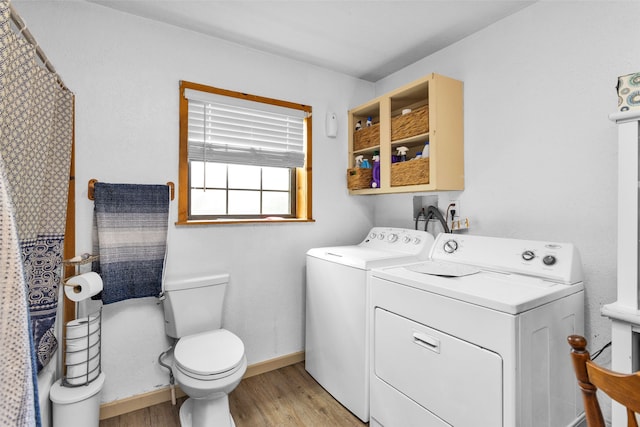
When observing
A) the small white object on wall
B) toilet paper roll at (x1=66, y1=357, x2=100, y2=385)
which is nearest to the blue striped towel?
toilet paper roll at (x1=66, y1=357, x2=100, y2=385)

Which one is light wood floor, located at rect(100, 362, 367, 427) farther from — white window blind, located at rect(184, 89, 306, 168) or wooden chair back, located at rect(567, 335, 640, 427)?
white window blind, located at rect(184, 89, 306, 168)

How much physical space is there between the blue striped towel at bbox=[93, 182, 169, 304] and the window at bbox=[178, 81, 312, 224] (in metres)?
0.17

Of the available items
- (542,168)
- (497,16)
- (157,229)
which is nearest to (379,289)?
(542,168)

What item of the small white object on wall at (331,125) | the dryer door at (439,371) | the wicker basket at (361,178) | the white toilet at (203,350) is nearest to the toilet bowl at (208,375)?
the white toilet at (203,350)

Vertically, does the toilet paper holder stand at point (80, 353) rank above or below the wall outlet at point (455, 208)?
below

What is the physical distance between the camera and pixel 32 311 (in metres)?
1.51

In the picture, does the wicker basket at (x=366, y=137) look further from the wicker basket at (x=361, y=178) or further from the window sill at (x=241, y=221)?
the window sill at (x=241, y=221)

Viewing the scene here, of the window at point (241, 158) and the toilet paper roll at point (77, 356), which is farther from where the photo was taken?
the window at point (241, 158)

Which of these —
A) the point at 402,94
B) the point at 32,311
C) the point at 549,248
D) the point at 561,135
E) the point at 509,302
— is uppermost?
the point at 402,94

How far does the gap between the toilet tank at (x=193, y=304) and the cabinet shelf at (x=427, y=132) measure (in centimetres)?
138

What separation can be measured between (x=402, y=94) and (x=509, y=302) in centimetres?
160

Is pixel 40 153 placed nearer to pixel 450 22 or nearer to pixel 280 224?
pixel 280 224

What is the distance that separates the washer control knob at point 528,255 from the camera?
1.61 meters

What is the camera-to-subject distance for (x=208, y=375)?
5.07 ft
